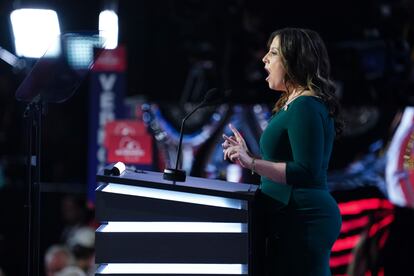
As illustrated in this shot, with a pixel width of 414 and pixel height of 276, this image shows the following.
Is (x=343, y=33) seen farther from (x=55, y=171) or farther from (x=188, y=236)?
(x=188, y=236)

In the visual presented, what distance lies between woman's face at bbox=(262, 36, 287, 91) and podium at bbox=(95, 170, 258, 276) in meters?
0.36

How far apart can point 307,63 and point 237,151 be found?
344 mm

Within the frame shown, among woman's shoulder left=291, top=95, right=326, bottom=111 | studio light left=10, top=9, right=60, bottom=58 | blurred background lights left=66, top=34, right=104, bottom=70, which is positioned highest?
studio light left=10, top=9, right=60, bottom=58

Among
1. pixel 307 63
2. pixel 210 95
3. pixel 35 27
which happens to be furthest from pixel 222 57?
pixel 307 63

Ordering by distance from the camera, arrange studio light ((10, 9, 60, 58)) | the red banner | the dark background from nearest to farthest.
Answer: studio light ((10, 9, 60, 58)) < the red banner < the dark background

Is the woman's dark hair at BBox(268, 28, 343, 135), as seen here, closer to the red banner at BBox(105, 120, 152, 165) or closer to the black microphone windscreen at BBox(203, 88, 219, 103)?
the black microphone windscreen at BBox(203, 88, 219, 103)

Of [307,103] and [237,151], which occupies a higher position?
[307,103]

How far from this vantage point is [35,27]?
20.2 feet

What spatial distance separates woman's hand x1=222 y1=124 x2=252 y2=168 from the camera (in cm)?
251

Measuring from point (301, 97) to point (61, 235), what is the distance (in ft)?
19.4

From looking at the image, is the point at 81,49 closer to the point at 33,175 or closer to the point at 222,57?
the point at 33,175

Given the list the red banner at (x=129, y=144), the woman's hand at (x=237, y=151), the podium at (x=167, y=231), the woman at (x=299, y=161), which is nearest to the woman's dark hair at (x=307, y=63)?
the woman at (x=299, y=161)

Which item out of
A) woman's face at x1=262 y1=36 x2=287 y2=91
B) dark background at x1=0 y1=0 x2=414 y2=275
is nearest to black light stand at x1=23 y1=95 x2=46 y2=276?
woman's face at x1=262 y1=36 x2=287 y2=91

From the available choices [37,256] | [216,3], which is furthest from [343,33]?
[37,256]
